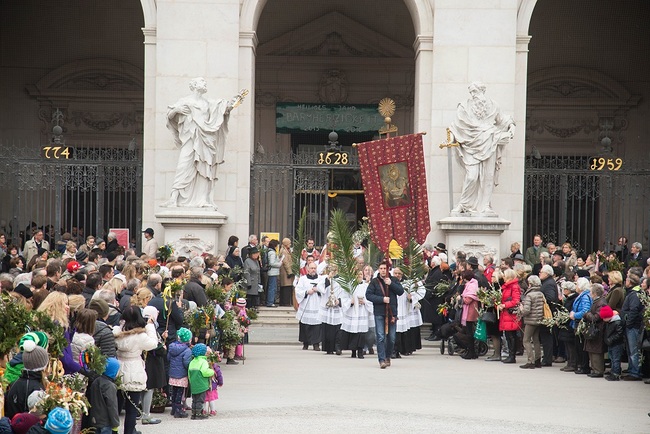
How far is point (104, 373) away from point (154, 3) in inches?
585

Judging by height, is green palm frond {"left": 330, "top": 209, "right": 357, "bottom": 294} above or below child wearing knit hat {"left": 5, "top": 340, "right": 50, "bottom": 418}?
above

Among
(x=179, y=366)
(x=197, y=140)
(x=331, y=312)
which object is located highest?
(x=197, y=140)

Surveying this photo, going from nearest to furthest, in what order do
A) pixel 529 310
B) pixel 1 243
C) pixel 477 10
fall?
pixel 529 310
pixel 1 243
pixel 477 10

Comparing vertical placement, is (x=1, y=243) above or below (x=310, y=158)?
below

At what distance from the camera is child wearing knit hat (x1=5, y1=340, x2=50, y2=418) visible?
28.1ft

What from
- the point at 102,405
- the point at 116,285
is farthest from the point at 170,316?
the point at 102,405

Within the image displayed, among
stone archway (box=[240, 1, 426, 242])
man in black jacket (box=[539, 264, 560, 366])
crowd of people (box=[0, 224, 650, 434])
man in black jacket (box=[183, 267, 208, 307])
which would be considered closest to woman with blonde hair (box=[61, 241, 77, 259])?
crowd of people (box=[0, 224, 650, 434])

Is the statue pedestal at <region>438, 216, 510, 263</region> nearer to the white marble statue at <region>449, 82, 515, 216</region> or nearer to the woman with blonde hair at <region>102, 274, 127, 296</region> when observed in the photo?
the white marble statue at <region>449, 82, 515, 216</region>

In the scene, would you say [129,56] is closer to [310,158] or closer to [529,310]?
[310,158]

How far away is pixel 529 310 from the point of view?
17.6 m

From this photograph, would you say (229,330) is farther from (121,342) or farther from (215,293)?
(121,342)

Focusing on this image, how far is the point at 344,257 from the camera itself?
18500mm

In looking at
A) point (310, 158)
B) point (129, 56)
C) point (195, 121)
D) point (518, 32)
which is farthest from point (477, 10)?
point (129, 56)

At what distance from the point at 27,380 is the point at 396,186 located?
13.6 metres
